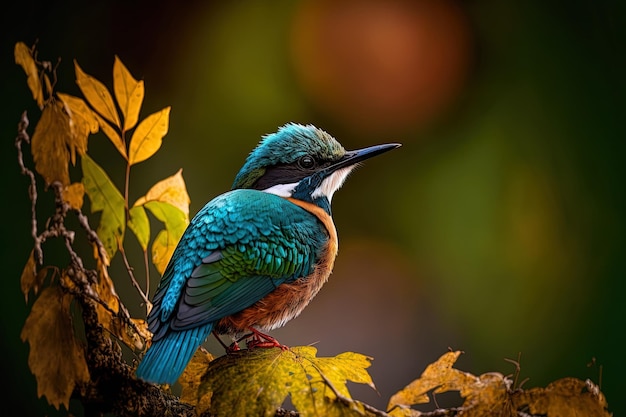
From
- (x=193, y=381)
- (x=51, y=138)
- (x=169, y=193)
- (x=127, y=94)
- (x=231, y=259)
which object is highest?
(x=127, y=94)

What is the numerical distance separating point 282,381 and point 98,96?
82 centimetres

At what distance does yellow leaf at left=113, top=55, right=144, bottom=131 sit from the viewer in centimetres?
173

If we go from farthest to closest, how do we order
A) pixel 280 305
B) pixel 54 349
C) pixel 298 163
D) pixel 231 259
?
pixel 298 163, pixel 280 305, pixel 231 259, pixel 54 349

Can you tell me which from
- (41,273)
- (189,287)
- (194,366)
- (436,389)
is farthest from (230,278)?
(436,389)

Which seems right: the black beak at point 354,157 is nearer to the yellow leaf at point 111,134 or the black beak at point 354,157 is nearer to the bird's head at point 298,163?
the bird's head at point 298,163

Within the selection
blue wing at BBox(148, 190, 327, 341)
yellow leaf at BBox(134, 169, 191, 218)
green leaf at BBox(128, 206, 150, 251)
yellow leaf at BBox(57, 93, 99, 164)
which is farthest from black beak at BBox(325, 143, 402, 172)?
yellow leaf at BBox(57, 93, 99, 164)

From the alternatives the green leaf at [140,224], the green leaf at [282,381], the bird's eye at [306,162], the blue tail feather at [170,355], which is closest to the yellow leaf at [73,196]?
the green leaf at [140,224]

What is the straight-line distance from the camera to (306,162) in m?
2.08

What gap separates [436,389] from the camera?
1403 mm

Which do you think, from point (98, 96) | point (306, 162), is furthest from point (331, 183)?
point (98, 96)

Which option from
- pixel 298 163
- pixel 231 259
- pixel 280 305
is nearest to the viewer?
pixel 231 259

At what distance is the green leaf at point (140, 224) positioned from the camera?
182cm

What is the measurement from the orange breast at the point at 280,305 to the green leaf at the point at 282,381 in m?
0.26

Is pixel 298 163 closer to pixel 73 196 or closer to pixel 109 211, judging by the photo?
pixel 109 211
